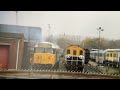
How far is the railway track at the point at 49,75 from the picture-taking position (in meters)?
5.35

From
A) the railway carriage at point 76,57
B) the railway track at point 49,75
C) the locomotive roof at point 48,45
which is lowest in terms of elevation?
the railway track at point 49,75

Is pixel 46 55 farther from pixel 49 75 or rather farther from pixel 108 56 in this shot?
pixel 108 56

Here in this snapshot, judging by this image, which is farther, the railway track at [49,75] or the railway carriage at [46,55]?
the railway carriage at [46,55]

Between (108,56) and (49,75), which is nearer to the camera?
(49,75)

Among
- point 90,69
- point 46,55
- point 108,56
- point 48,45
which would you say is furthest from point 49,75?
point 108,56

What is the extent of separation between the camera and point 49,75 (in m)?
5.39

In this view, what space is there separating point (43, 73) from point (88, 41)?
1.04 m

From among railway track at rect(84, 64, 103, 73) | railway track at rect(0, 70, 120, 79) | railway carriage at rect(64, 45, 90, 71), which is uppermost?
railway carriage at rect(64, 45, 90, 71)

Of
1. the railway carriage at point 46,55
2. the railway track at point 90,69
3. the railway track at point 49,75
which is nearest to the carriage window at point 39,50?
the railway carriage at point 46,55

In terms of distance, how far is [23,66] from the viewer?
536 centimetres

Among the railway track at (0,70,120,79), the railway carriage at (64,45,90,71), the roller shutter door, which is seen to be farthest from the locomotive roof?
the roller shutter door

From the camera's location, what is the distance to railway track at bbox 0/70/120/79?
535 centimetres

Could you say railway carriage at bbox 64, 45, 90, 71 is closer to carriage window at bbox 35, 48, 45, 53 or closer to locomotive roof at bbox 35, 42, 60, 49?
locomotive roof at bbox 35, 42, 60, 49

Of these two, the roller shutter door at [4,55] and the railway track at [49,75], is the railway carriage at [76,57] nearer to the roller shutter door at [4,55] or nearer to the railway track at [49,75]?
the railway track at [49,75]
